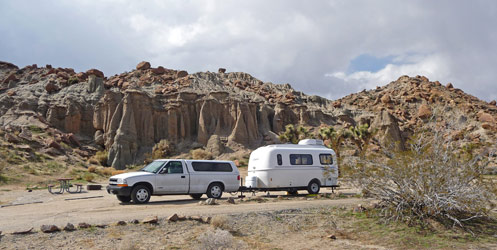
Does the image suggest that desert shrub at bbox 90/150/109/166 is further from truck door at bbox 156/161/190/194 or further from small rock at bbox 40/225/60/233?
small rock at bbox 40/225/60/233

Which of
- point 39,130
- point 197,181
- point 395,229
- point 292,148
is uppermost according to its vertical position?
point 39,130

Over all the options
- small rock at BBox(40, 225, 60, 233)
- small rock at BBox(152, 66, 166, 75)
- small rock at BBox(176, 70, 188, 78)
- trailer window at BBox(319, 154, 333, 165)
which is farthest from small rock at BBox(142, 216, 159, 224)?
small rock at BBox(152, 66, 166, 75)

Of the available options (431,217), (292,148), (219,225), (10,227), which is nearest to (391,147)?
(431,217)

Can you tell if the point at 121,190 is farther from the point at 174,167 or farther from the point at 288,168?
the point at 288,168

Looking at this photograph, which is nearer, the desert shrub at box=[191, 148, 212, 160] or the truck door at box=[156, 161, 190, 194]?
the truck door at box=[156, 161, 190, 194]

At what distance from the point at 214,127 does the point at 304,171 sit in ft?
128

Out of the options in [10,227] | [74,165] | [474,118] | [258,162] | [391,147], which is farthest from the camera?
[474,118]

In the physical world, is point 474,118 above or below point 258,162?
above

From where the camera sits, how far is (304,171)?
19938mm

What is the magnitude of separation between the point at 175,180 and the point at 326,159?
8850 mm

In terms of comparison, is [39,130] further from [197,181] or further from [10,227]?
[10,227]

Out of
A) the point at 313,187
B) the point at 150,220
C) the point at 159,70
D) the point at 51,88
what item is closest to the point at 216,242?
the point at 150,220

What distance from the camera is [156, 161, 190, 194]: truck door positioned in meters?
16.3

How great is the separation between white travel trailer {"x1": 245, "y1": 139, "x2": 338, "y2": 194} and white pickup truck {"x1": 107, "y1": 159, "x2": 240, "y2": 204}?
5.12 ft
